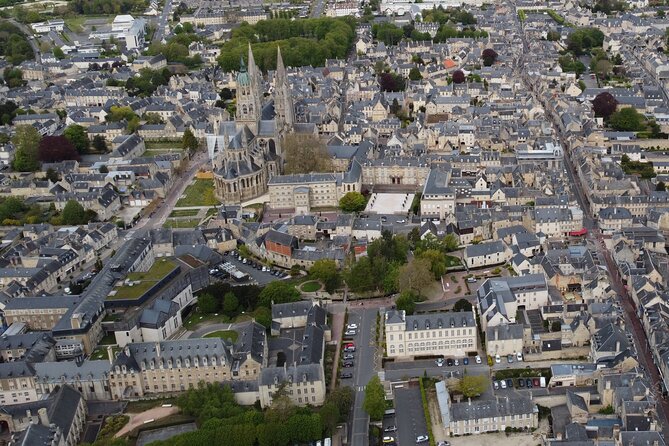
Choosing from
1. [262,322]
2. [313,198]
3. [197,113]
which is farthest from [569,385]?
[197,113]

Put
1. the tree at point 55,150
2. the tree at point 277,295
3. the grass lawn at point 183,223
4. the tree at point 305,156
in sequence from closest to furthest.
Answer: the tree at point 277,295
the grass lawn at point 183,223
the tree at point 305,156
the tree at point 55,150

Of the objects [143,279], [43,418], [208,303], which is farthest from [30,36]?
[43,418]

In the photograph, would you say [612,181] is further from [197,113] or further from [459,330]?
[197,113]

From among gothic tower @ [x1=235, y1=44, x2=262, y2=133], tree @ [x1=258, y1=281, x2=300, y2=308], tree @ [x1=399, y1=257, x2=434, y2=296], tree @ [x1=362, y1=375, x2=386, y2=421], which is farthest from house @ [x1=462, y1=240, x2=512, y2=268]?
gothic tower @ [x1=235, y1=44, x2=262, y2=133]

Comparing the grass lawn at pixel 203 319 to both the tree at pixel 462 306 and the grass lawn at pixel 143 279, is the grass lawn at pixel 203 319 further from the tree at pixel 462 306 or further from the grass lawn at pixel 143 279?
the tree at pixel 462 306

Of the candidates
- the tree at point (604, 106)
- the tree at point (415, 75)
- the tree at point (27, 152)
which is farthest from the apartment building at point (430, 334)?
the tree at point (415, 75)

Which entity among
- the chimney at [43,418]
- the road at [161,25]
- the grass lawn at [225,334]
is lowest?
the road at [161,25]
